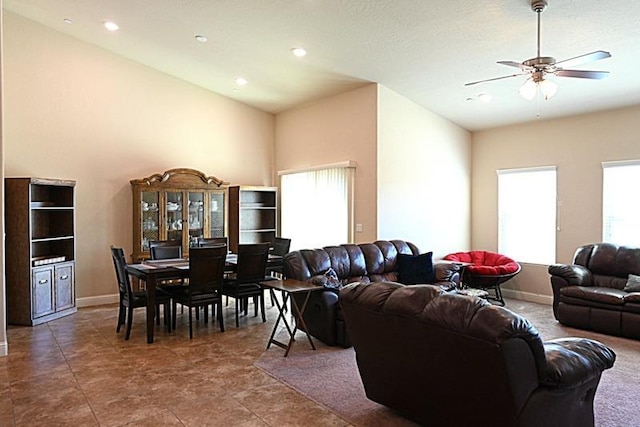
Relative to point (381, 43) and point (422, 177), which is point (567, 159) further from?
point (381, 43)

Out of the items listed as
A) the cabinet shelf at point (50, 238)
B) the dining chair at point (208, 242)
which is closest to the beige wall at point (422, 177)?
the dining chair at point (208, 242)

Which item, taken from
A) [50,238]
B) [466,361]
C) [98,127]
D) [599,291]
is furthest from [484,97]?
[50,238]

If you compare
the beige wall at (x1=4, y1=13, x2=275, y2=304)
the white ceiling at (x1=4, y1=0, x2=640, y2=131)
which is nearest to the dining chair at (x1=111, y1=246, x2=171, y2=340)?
the beige wall at (x1=4, y1=13, x2=275, y2=304)

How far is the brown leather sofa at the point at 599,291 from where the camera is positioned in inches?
195

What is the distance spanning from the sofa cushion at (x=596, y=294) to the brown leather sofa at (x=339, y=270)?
4.42 feet

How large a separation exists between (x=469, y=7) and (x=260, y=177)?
→ 5243mm

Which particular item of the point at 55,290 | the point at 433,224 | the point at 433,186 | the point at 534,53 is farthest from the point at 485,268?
the point at 55,290

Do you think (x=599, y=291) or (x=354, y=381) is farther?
(x=599, y=291)

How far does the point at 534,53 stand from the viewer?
15.9 ft

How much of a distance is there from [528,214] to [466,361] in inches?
215

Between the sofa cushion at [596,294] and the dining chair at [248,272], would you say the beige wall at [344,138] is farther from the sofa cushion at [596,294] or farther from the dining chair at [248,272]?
the sofa cushion at [596,294]

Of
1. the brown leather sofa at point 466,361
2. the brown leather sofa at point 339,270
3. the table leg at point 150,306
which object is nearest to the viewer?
the brown leather sofa at point 466,361

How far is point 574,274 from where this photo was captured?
5.50 metres

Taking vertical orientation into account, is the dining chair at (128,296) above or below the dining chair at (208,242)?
below
